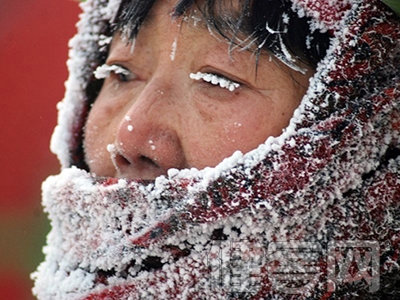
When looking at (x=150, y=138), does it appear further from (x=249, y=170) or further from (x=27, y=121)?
(x=27, y=121)

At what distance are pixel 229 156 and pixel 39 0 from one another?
1948 mm

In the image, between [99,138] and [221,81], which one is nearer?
[221,81]

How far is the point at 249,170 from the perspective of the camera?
1.31m

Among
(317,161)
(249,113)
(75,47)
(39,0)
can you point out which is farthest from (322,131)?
(39,0)

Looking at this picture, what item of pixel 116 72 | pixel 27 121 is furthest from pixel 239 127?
pixel 27 121

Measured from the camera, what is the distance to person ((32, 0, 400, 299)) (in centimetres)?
130

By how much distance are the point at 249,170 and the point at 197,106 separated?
10.1 inches

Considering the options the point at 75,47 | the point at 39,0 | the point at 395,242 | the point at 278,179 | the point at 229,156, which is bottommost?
the point at 395,242

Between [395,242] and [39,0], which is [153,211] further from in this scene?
[39,0]

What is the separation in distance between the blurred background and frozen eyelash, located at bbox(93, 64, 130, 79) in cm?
114

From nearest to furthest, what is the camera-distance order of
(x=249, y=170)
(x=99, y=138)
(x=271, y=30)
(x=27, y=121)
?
(x=249, y=170)
(x=271, y=30)
(x=99, y=138)
(x=27, y=121)

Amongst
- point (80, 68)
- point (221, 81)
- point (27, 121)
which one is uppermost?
point (27, 121)

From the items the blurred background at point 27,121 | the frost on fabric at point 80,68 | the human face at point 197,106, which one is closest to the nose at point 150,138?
the human face at point 197,106

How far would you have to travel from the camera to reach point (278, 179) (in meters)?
1.29
